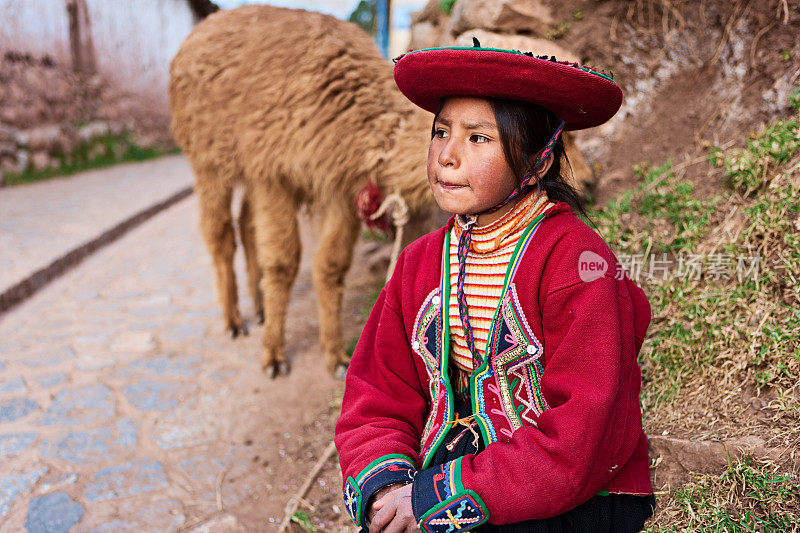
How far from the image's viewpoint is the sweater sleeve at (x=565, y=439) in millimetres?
1148

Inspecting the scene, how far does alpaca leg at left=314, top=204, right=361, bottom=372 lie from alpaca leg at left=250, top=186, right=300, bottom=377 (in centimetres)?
18

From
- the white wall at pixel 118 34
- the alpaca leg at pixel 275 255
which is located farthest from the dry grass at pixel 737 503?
the white wall at pixel 118 34

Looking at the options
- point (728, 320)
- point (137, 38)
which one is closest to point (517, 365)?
point (728, 320)

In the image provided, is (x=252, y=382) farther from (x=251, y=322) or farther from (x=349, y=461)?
(x=349, y=461)

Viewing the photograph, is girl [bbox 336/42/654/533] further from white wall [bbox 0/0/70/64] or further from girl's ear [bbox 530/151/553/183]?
white wall [bbox 0/0/70/64]

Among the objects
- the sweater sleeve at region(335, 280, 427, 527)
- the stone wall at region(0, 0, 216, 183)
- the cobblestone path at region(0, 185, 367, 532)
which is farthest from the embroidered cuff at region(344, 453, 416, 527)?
the stone wall at region(0, 0, 216, 183)

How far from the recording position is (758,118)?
8.30ft

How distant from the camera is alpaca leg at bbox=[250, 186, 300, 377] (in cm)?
320

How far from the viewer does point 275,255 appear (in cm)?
325

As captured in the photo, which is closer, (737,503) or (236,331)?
(737,503)

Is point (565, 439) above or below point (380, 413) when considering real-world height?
above

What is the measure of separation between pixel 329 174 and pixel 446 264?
1600 millimetres

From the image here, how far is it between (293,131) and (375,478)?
2.12m

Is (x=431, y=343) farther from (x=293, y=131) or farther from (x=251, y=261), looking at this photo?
(x=251, y=261)
